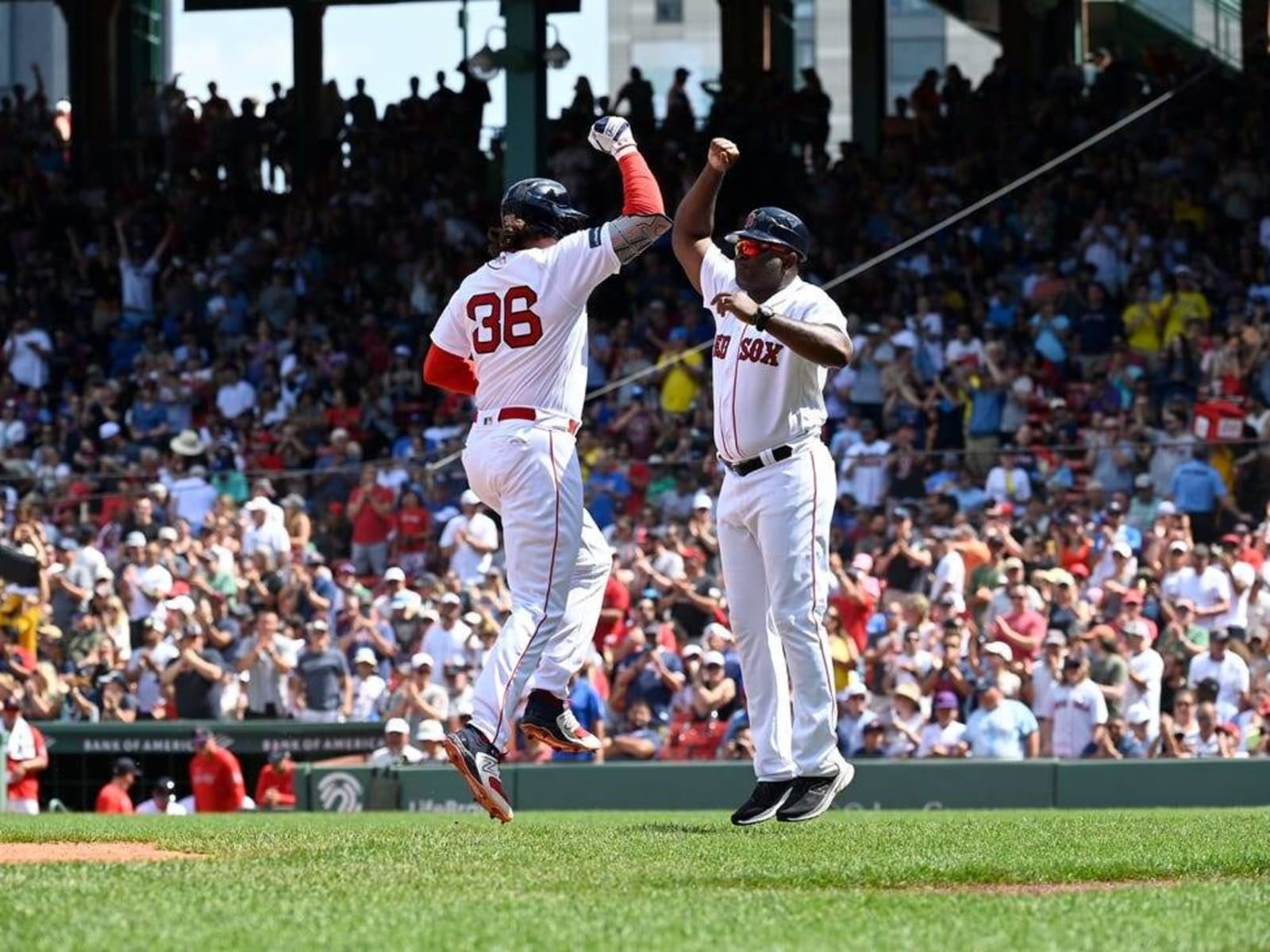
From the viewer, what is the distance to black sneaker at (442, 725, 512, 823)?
7051 mm

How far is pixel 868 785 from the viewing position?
527 inches

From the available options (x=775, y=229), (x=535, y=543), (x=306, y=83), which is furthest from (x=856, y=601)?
(x=306, y=83)

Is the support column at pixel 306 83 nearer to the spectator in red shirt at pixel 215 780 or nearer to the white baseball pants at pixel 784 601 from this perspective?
the spectator in red shirt at pixel 215 780

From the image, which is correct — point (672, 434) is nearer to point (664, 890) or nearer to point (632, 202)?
point (632, 202)

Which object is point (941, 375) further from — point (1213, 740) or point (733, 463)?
point (733, 463)

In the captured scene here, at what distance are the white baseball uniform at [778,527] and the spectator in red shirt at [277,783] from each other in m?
7.83

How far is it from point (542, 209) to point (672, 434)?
1151 cm

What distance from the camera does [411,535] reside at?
17.4 meters

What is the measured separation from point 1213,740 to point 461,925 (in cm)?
980

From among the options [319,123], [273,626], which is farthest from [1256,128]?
[319,123]

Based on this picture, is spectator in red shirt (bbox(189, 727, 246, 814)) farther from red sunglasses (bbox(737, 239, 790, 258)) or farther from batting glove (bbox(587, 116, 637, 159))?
red sunglasses (bbox(737, 239, 790, 258))

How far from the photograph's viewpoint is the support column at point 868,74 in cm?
2823

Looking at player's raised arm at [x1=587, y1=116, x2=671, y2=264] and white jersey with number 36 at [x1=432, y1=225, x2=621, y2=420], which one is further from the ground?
player's raised arm at [x1=587, y1=116, x2=671, y2=264]

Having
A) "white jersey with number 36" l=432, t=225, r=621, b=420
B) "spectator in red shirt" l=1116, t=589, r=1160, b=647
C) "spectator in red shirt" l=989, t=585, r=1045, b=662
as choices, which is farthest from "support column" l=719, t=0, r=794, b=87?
"white jersey with number 36" l=432, t=225, r=621, b=420
